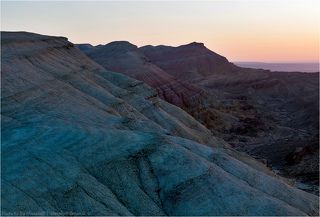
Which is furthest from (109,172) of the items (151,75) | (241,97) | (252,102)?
(241,97)

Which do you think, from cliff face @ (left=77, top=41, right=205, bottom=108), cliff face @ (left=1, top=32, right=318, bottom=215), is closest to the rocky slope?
cliff face @ (left=77, top=41, right=205, bottom=108)

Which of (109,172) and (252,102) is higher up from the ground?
(109,172)

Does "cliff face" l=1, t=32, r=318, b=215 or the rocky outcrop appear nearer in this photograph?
"cliff face" l=1, t=32, r=318, b=215

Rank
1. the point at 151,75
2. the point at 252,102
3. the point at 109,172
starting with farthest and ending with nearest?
the point at 252,102 < the point at 151,75 < the point at 109,172

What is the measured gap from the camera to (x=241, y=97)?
11038 centimetres

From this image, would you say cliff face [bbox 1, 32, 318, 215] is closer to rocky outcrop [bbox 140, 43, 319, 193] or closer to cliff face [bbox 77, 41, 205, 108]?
rocky outcrop [bbox 140, 43, 319, 193]

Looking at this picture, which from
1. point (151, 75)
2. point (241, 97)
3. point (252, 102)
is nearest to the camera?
point (151, 75)

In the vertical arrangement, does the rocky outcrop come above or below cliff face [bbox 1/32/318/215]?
below

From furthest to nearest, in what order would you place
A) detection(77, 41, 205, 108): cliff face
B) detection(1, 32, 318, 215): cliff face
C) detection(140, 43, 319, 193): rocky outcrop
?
detection(77, 41, 205, 108): cliff face → detection(140, 43, 319, 193): rocky outcrop → detection(1, 32, 318, 215): cliff face

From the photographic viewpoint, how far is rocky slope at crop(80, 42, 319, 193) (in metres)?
58.7

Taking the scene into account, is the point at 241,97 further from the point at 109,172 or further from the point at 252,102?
the point at 109,172

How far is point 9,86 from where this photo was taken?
90.4 feet

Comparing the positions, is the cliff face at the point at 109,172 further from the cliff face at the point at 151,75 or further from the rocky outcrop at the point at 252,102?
the cliff face at the point at 151,75

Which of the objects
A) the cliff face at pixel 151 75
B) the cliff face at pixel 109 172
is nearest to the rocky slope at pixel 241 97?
the cliff face at pixel 151 75
